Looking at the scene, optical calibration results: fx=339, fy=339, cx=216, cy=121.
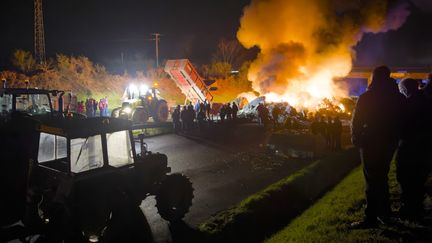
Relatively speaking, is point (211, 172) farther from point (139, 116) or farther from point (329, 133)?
point (139, 116)

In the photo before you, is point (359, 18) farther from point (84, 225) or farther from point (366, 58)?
point (84, 225)

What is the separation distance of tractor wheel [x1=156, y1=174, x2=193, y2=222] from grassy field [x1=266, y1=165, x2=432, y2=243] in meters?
1.72

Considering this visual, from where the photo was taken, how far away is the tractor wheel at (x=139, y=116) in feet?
64.6

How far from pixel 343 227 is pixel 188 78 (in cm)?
2182

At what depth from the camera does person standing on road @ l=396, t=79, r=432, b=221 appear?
488 centimetres

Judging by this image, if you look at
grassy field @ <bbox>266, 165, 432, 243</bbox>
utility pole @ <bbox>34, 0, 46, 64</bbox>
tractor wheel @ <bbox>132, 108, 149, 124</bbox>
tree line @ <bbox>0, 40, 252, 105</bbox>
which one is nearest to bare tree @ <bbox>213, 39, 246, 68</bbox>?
tree line @ <bbox>0, 40, 252, 105</bbox>

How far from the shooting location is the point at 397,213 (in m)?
5.06

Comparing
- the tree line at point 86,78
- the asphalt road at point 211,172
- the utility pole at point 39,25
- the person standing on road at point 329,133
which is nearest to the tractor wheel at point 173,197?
the asphalt road at point 211,172

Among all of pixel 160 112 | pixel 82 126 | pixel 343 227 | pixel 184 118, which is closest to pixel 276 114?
pixel 184 118

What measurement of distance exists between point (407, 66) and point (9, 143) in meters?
46.6

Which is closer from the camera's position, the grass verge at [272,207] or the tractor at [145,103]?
the grass verge at [272,207]

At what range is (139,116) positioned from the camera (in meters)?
19.8

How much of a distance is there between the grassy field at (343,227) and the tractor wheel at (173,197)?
5.65ft

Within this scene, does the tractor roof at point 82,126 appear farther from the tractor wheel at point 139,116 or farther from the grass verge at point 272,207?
the tractor wheel at point 139,116
